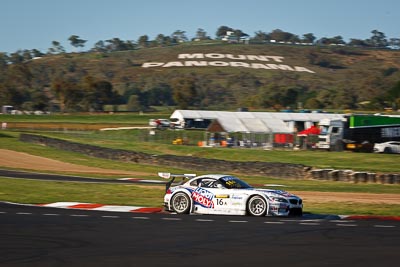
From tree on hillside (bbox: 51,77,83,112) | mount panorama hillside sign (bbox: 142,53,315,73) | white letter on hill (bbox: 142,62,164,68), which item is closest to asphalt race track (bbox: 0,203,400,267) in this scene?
tree on hillside (bbox: 51,77,83,112)

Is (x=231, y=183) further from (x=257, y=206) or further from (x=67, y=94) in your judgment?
(x=67, y=94)

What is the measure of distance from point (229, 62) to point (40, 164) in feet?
485

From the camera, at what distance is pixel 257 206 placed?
18.0 m

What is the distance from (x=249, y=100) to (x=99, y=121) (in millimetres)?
40078

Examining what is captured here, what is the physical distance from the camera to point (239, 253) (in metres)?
11.5

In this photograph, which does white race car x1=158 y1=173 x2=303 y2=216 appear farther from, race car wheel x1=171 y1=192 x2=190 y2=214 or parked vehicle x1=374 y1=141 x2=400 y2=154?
parked vehicle x1=374 y1=141 x2=400 y2=154


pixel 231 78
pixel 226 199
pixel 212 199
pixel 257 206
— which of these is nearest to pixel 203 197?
pixel 212 199

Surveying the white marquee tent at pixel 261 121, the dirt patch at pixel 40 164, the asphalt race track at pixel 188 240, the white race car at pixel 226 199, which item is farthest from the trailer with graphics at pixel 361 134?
the asphalt race track at pixel 188 240

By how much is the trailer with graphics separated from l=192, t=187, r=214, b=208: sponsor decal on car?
31.0 meters

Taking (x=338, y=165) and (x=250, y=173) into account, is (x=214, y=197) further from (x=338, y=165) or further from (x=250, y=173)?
(x=338, y=165)

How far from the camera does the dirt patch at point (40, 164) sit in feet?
126

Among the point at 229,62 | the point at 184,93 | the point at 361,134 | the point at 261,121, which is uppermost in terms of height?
the point at 229,62

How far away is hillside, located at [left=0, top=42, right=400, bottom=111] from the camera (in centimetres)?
11825

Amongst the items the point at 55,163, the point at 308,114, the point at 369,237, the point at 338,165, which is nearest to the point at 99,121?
the point at 308,114
